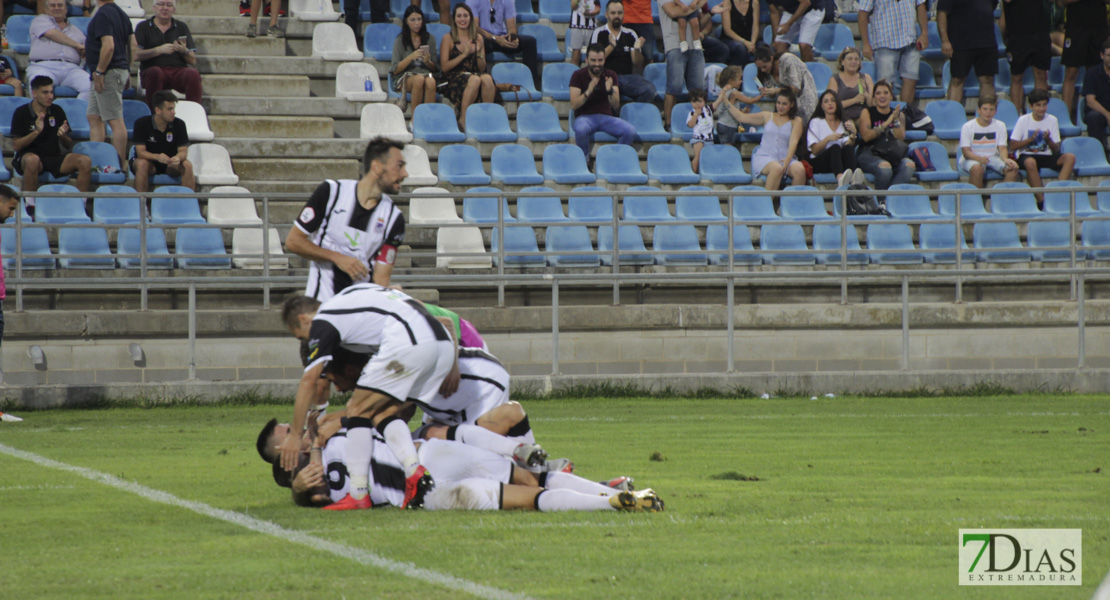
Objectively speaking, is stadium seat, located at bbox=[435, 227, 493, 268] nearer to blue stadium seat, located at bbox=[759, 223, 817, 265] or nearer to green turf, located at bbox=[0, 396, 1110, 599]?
blue stadium seat, located at bbox=[759, 223, 817, 265]

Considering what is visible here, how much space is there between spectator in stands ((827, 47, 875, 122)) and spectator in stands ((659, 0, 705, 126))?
1860 mm

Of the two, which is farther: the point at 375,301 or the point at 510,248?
the point at 510,248

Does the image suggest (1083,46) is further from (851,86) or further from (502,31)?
(502,31)

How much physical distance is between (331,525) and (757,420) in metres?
5.92

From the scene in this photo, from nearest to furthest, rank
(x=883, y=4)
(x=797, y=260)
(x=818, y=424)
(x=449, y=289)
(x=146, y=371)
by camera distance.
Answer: (x=818, y=424), (x=146, y=371), (x=449, y=289), (x=797, y=260), (x=883, y=4)

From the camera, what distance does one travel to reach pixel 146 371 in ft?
43.5

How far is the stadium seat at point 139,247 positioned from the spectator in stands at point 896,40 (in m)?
10.6

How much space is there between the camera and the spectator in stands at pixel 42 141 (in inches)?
584

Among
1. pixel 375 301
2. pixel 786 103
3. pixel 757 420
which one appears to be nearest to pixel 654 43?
pixel 786 103

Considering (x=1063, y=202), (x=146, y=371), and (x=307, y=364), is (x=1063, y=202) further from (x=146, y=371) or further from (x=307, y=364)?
(x=307, y=364)

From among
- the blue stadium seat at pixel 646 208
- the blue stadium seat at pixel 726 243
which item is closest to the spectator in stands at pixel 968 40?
the blue stadium seat at pixel 726 243

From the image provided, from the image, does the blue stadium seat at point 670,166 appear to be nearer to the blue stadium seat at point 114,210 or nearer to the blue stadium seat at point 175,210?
the blue stadium seat at point 175,210

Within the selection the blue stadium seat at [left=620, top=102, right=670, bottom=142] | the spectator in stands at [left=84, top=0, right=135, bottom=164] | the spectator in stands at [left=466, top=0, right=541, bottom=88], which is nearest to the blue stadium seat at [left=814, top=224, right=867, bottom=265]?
the blue stadium seat at [left=620, top=102, right=670, bottom=142]

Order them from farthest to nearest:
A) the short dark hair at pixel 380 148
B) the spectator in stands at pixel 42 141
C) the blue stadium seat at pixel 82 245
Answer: the spectator in stands at pixel 42 141 → the blue stadium seat at pixel 82 245 → the short dark hair at pixel 380 148
